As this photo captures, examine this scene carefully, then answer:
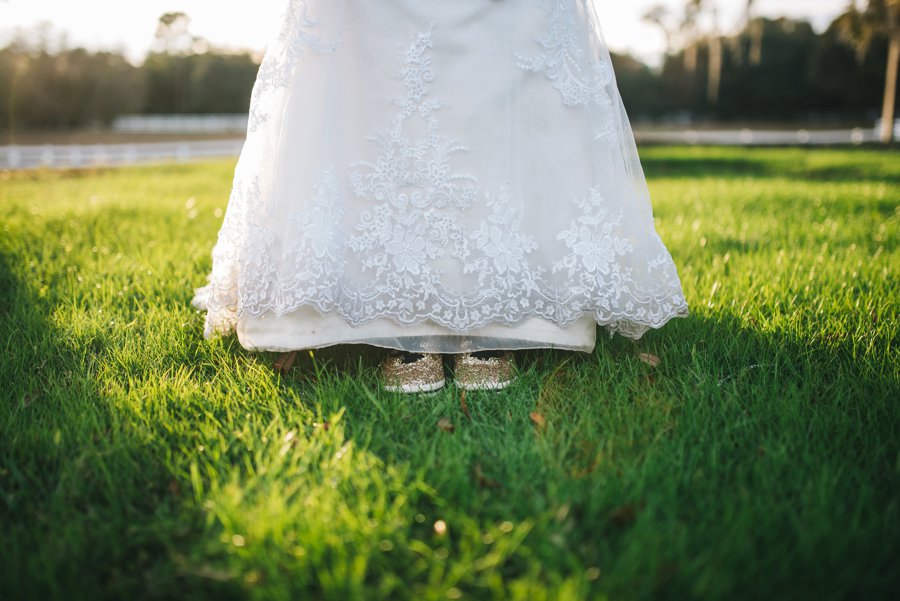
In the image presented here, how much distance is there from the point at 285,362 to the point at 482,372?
0.66m

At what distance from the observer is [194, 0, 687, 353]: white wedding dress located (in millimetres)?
1714

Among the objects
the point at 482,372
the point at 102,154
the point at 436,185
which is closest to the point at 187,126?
the point at 102,154

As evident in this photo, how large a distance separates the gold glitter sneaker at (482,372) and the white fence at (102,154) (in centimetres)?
1298

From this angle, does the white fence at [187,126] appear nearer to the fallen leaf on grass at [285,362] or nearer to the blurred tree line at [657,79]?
the blurred tree line at [657,79]

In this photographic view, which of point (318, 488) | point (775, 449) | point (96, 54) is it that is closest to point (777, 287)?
point (775, 449)

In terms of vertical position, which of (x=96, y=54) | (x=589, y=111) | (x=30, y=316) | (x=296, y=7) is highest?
(x=96, y=54)

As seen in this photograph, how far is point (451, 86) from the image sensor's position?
172cm

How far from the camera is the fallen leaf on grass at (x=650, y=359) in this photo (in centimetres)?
195

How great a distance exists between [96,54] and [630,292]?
38.6 m

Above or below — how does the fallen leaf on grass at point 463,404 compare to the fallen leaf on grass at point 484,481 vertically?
above

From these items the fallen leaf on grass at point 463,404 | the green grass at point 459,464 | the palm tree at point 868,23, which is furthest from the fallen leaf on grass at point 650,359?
the palm tree at point 868,23

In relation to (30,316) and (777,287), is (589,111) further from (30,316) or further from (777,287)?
(30,316)

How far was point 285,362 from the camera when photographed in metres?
1.95

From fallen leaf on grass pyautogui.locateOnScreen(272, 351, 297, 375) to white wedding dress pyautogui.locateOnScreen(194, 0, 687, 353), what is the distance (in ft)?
0.52
